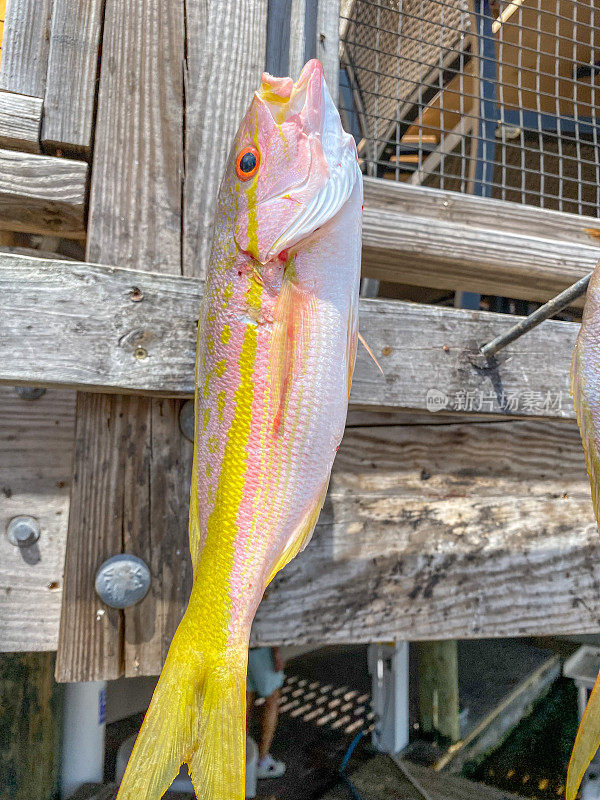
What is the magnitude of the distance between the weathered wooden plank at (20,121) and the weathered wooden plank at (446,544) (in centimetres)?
107

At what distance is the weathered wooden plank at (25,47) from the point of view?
1378 millimetres

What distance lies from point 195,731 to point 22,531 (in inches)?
26.7

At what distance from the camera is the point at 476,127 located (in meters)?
2.71

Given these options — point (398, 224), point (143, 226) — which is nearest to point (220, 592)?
point (143, 226)

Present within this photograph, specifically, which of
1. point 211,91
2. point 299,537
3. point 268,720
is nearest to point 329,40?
point 211,91

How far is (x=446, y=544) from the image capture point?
151 centimetres

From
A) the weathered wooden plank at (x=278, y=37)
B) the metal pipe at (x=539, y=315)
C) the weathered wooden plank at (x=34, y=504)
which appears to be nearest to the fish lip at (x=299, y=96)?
the weathered wooden plank at (x=278, y=37)

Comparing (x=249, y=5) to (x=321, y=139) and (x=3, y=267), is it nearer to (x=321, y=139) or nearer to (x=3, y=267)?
(x=321, y=139)

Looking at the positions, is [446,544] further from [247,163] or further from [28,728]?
[28,728]

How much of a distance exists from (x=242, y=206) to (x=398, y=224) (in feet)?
2.32

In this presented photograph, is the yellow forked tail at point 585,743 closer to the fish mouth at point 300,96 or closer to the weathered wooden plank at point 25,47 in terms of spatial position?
the fish mouth at point 300,96

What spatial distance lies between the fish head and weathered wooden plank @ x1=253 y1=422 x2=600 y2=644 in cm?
67

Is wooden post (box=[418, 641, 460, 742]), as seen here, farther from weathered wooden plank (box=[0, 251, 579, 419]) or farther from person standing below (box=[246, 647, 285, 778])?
weathered wooden plank (box=[0, 251, 579, 419])

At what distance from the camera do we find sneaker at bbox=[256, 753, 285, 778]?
13.3 ft
